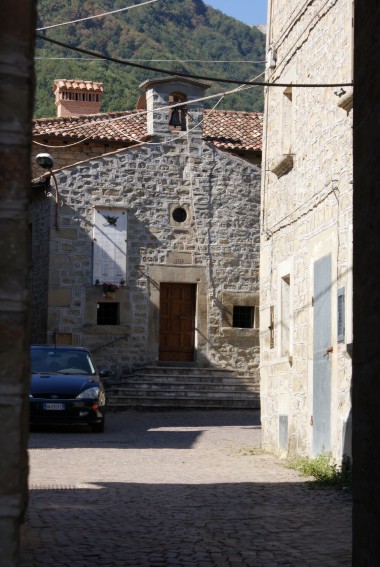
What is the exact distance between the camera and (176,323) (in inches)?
1163

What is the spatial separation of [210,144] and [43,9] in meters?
53.0

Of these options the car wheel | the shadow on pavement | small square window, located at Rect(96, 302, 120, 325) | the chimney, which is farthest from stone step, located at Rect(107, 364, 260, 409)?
the chimney

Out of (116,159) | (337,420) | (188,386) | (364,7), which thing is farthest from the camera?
(116,159)

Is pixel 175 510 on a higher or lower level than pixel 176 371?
lower

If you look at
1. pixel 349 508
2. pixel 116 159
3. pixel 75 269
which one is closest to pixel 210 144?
pixel 116 159

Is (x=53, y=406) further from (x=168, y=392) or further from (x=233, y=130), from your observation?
(x=233, y=130)

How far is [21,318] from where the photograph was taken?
382cm

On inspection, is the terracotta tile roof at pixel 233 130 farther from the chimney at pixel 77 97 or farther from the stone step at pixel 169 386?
the stone step at pixel 169 386

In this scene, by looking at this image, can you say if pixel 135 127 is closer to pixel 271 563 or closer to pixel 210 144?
pixel 210 144

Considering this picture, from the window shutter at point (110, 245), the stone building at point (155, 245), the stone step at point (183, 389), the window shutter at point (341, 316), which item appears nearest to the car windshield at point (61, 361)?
the stone step at point (183, 389)

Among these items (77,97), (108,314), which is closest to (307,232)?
(108,314)

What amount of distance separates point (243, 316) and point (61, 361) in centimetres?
1028

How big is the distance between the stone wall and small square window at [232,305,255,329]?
338 millimetres

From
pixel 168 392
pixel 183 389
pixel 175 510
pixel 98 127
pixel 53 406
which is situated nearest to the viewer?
pixel 175 510
